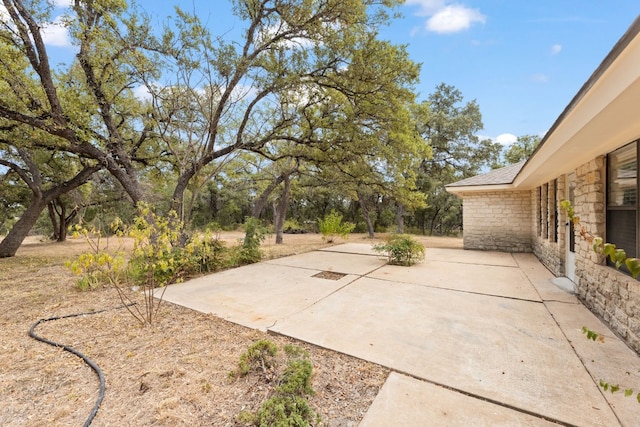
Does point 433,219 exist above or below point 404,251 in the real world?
above

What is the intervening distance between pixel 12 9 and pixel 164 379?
22.1 ft

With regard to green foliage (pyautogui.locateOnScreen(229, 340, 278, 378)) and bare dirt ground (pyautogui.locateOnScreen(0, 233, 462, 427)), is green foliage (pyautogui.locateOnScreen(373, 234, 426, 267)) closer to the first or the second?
bare dirt ground (pyautogui.locateOnScreen(0, 233, 462, 427))

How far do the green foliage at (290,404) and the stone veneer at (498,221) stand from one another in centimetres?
910

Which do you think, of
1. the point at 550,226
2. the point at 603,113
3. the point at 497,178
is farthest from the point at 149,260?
the point at 497,178

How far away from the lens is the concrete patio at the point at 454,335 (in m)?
1.80

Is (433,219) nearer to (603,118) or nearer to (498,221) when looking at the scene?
(498,221)


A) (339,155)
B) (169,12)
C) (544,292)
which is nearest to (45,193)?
(169,12)

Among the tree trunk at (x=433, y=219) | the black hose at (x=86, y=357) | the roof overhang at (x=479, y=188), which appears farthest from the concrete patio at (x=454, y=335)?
the tree trunk at (x=433, y=219)

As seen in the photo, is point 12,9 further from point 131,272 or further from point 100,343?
point 100,343

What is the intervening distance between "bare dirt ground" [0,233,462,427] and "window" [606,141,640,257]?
2985 mm

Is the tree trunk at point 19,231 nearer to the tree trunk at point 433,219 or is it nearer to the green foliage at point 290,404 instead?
the green foliage at point 290,404

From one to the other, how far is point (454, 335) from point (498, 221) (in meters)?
7.68

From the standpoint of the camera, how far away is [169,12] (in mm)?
5855

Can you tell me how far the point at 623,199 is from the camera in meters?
3.04
